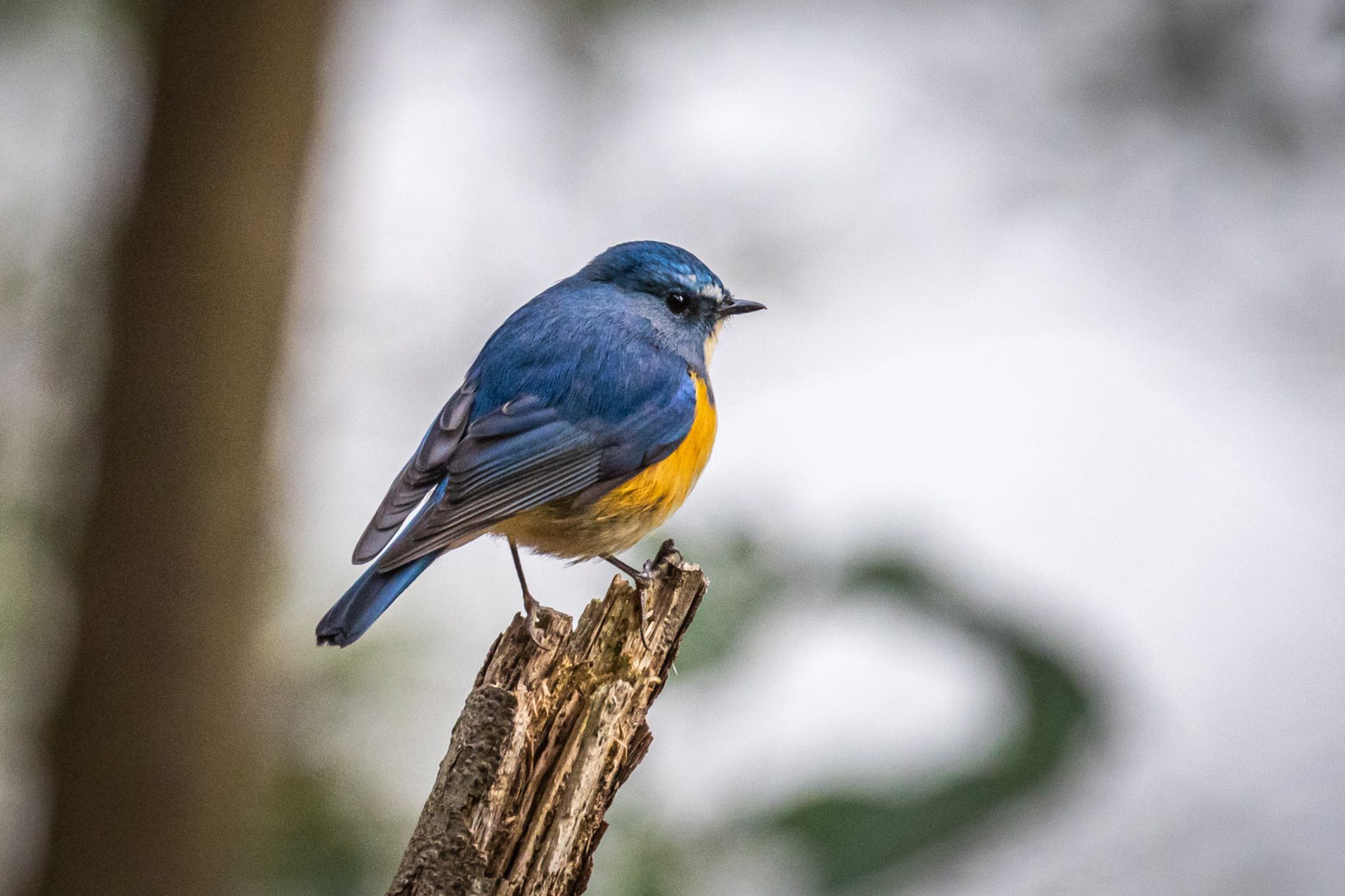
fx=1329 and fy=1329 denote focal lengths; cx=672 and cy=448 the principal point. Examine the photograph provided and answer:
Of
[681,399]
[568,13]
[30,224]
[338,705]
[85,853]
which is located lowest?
[85,853]

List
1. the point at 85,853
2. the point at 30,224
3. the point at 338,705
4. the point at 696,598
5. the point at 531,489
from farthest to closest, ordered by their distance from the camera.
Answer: the point at 30,224
the point at 338,705
the point at 85,853
the point at 531,489
the point at 696,598

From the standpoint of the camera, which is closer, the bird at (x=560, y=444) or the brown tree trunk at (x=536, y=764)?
the brown tree trunk at (x=536, y=764)

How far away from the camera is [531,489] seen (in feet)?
9.84

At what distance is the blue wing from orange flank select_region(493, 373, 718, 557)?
0.04 m

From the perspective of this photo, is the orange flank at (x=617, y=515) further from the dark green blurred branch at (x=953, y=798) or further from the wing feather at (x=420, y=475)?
the dark green blurred branch at (x=953, y=798)

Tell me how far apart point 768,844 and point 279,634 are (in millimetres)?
2316

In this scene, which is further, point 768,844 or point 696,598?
point 768,844

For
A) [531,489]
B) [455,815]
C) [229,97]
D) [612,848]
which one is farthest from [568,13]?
[455,815]

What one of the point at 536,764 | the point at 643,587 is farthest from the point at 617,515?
the point at 536,764

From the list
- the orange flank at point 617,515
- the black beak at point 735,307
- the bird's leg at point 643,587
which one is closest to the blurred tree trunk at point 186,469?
the orange flank at point 617,515

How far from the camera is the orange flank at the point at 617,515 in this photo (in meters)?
3.17

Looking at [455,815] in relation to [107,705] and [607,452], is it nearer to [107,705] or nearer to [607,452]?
[607,452]

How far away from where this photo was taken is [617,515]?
10.5ft

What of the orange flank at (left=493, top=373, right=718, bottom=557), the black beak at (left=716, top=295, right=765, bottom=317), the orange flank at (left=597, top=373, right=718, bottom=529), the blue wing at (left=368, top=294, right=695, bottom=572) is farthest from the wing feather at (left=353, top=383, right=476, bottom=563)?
the black beak at (left=716, top=295, right=765, bottom=317)
